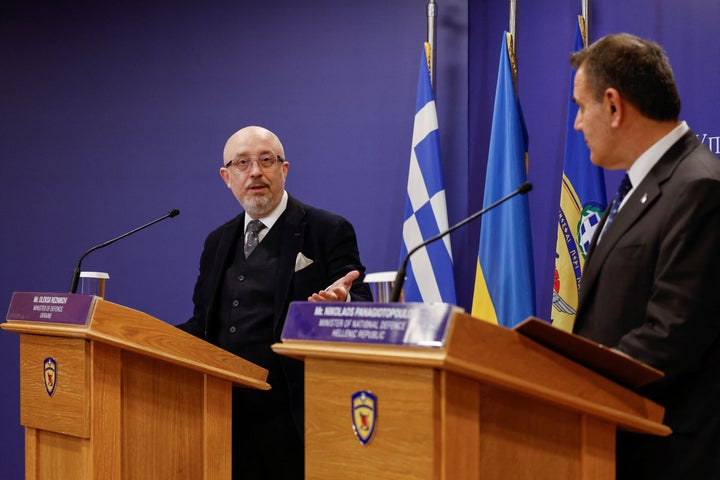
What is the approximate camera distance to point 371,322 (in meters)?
1.56

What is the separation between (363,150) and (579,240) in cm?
124

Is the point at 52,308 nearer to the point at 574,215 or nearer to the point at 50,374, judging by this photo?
the point at 50,374

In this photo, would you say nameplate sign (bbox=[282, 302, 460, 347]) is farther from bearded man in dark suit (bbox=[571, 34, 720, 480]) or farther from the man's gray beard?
the man's gray beard

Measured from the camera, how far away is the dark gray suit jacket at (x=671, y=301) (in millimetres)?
1612

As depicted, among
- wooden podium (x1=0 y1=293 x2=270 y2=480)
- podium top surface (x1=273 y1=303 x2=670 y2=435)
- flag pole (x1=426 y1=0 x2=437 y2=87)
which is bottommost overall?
wooden podium (x1=0 y1=293 x2=270 y2=480)

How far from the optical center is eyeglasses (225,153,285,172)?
3096mm

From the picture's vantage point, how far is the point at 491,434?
1.54m

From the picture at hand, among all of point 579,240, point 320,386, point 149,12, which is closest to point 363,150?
point 579,240

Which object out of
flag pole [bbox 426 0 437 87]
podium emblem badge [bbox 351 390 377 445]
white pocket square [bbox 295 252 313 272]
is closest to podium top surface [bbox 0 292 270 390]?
white pocket square [bbox 295 252 313 272]

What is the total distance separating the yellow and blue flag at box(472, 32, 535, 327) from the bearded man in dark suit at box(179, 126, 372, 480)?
90 cm

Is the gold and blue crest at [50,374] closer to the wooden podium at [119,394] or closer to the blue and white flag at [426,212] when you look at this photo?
the wooden podium at [119,394]

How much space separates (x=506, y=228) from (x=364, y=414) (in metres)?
2.25

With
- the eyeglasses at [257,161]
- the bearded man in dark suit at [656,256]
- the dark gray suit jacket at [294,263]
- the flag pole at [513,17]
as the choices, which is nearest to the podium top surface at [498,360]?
the bearded man in dark suit at [656,256]

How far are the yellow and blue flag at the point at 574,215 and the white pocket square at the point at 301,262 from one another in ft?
3.90
